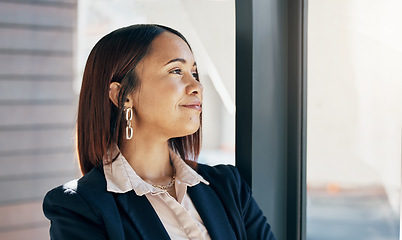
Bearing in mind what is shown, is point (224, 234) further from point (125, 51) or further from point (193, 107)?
point (125, 51)

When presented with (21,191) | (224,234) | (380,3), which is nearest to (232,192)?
(224,234)

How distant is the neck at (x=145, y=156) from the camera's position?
145 centimetres

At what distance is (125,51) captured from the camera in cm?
139

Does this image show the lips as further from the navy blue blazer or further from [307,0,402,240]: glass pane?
[307,0,402,240]: glass pane

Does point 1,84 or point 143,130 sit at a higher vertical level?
point 1,84

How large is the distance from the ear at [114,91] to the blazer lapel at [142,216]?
310 mm

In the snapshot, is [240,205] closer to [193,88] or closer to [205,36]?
[193,88]

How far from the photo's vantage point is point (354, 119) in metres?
1.36

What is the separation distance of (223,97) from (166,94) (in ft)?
4.16

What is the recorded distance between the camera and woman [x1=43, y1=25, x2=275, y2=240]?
1.30 m

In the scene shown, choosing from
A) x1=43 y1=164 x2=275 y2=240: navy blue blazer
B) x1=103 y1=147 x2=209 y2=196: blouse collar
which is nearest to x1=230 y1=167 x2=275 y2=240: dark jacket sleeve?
x1=43 y1=164 x2=275 y2=240: navy blue blazer

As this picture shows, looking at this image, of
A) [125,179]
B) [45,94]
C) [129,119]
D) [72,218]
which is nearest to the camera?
[72,218]

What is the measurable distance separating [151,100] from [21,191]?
181 cm

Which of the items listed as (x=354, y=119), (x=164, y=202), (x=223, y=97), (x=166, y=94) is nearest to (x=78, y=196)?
(x=164, y=202)
